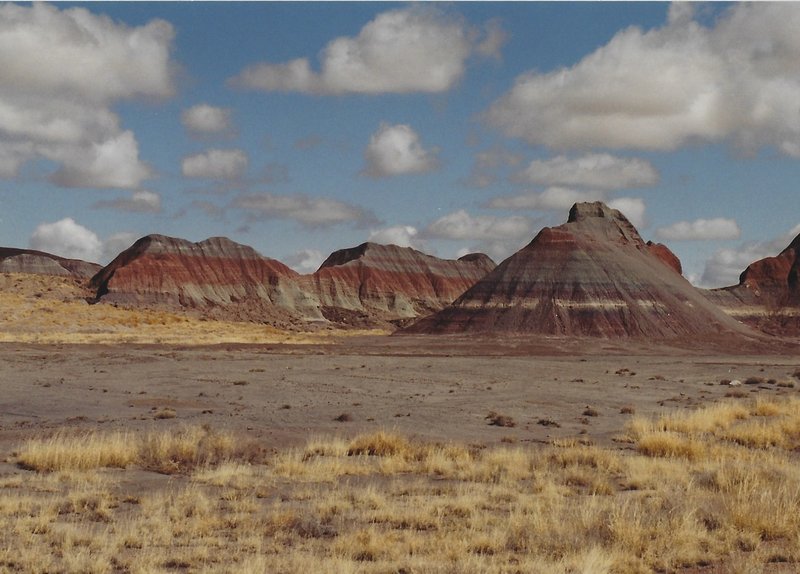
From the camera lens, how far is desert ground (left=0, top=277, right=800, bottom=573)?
873cm

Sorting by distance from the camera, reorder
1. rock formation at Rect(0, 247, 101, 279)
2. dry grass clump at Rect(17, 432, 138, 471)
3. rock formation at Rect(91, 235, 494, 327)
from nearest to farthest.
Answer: dry grass clump at Rect(17, 432, 138, 471), rock formation at Rect(91, 235, 494, 327), rock formation at Rect(0, 247, 101, 279)

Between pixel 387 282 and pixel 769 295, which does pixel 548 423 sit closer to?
pixel 769 295

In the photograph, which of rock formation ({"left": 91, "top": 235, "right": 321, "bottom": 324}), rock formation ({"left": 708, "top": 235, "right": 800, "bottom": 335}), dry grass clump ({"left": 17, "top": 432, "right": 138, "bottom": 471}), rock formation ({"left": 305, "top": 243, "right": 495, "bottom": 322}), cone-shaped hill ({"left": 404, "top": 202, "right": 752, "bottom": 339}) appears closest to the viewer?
dry grass clump ({"left": 17, "top": 432, "right": 138, "bottom": 471})

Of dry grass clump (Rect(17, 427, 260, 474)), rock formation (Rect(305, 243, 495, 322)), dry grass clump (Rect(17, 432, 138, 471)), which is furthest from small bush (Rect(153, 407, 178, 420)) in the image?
A: rock formation (Rect(305, 243, 495, 322))

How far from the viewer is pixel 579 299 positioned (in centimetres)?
9025

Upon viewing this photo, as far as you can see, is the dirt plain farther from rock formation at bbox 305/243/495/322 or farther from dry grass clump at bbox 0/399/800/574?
rock formation at bbox 305/243/495/322

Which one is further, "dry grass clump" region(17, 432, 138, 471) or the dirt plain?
the dirt plain

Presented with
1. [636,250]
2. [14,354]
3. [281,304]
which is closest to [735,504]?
[14,354]

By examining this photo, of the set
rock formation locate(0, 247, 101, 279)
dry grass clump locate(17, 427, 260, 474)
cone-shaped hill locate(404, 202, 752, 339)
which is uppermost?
rock formation locate(0, 247, 101, 279)

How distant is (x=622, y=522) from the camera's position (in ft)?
30.4

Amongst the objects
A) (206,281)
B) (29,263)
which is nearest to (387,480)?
(206,281)

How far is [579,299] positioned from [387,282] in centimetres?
7621

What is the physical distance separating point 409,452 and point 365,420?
5.94 m

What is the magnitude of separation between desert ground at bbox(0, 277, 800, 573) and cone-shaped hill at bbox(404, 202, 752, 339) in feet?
188
